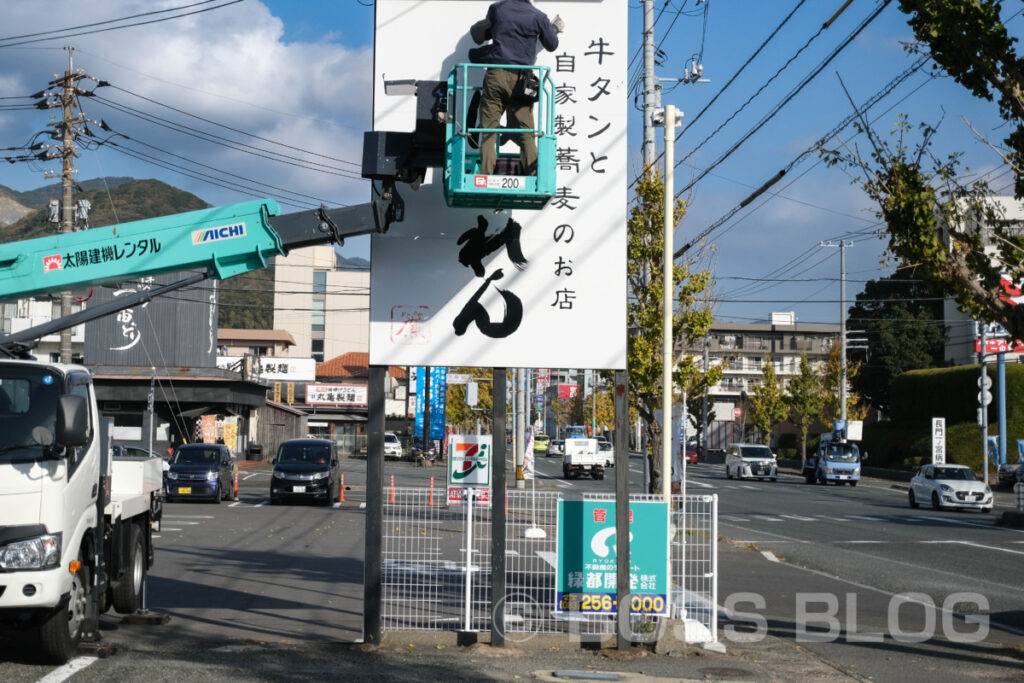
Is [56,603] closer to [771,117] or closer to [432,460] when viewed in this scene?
[771,117]

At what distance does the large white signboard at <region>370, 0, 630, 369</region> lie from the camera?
972 cm

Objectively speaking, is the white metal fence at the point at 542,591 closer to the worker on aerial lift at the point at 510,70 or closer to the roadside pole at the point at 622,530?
the roadside pole at the point at 622,530

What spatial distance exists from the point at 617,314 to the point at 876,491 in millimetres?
37028

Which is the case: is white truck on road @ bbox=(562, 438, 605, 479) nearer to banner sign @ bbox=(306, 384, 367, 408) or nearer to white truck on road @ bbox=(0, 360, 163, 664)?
banner sign @ bbox=(306, 384, 367, 408)

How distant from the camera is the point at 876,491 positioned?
43.3 metres

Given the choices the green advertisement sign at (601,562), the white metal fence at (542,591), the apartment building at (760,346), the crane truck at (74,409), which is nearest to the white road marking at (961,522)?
the white metal fence at (542,591)

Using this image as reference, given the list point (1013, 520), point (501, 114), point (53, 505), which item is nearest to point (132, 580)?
point (53, 505)

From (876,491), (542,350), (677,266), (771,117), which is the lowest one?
(876,491)

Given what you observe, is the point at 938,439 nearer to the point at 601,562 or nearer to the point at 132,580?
the point at 601,562

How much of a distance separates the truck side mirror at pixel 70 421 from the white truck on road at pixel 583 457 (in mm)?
38956

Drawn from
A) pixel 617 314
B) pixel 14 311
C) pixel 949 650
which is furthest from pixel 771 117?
pixel 14 311

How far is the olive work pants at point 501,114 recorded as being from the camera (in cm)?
837

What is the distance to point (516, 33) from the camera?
8.86m

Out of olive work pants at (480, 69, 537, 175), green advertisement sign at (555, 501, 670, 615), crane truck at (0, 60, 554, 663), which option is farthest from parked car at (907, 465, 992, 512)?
olive work pants at (480, 69, 537, 175)
